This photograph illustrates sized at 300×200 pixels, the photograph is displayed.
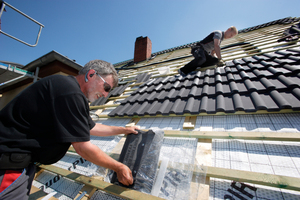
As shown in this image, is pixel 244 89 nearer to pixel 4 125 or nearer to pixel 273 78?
pixel 273 78

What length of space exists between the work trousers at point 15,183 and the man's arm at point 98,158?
562 mm

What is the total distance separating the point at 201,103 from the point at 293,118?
1047mm

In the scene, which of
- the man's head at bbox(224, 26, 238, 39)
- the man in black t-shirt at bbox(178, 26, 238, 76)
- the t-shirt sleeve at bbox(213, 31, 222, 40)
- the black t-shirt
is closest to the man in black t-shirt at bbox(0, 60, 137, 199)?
the black t-shirt

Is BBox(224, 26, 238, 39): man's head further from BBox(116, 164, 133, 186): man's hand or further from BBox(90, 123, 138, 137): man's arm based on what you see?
BBox(116, 164, 133, 186): man's hand

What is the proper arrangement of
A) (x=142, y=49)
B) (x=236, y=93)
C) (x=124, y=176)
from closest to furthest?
(x=124, y=176) < (x=236, y=93) < (x=142, y=49)

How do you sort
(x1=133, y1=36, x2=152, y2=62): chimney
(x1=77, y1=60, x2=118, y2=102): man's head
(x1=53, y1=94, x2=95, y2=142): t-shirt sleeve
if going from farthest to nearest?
(x1=133, y1=36, x2=152, y2=62): chimney
(x1=77, y1=60, x2=118, y2=102): man's head
(x1=53, y1=94, x2=95, y2=142): t-shirt sleeve

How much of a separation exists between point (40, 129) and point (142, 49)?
877 cm

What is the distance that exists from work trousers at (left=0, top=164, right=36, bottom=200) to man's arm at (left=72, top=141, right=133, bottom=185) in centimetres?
56

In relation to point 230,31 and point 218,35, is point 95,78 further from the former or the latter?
point 230,31

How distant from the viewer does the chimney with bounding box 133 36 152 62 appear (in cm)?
884

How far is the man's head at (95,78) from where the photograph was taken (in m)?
1.59

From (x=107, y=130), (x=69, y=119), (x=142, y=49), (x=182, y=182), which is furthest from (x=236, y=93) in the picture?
(x=142, y=49)

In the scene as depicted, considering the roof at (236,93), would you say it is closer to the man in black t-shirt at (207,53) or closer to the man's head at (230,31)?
the man in black t-shirt at (207,53)

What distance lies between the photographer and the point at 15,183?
3.72ft
